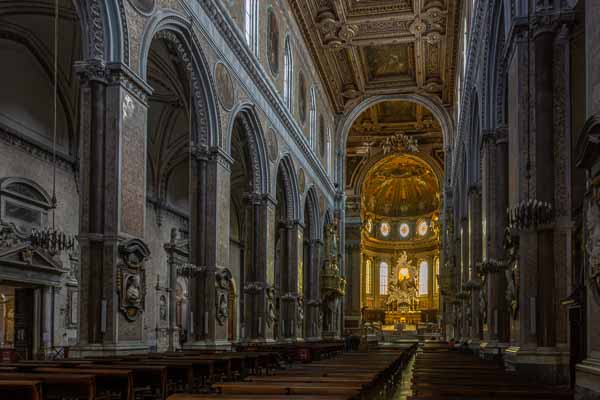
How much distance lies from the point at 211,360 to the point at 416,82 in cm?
2655

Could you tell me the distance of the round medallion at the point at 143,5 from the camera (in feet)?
40.2

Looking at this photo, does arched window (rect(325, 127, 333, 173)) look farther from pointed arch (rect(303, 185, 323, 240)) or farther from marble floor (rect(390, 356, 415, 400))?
marble floor (rect(390, 356, 415, 400))

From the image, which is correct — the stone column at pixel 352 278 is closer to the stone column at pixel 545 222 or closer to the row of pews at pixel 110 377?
the row of pews at pixel 110 377

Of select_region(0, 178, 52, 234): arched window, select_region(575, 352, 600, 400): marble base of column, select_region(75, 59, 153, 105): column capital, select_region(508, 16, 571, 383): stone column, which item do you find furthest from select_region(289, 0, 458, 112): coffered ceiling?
select_region(575, 352, 600, 400): marble base of column

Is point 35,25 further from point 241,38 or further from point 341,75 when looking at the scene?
point 341,75

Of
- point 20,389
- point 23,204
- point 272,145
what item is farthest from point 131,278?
point 272,145

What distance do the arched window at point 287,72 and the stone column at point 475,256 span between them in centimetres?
797

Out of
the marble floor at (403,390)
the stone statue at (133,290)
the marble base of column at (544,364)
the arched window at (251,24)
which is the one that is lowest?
the marble floor at (403,390)

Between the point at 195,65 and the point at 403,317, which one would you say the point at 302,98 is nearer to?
the point at 195,65

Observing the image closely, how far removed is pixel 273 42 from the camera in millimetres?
23047

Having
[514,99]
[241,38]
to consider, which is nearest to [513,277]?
[514,99]

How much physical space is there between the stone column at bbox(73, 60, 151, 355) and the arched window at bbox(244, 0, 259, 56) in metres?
8.26

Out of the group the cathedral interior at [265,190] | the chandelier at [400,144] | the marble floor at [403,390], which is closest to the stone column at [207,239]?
the cathedral interior at [265,190]

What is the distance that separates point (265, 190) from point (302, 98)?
8.21 meters
